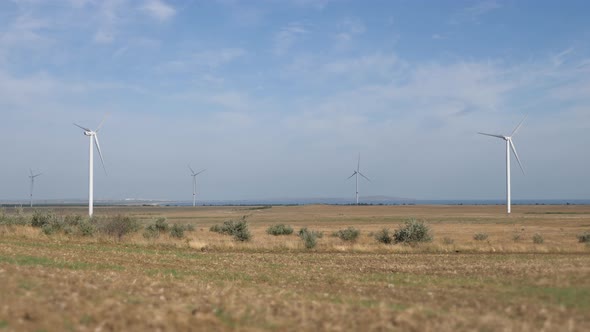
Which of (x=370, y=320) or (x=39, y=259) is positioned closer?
(x=370, y=320)

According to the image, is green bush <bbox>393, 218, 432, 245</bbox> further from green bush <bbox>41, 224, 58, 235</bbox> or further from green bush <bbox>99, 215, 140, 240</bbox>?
green bush <bbox>41, 224, 58, 235</bbox>

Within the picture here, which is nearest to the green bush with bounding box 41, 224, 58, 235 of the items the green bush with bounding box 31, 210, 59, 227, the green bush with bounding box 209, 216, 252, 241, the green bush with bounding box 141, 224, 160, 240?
the green bush with bounding box 31, 210, 59, 227

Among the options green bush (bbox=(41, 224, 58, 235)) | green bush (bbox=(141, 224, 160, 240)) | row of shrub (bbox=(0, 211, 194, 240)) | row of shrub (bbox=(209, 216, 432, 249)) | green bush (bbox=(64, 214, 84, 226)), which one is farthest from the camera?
green bush (bbox=(64, 214, 84, 226))

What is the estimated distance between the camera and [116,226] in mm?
44844

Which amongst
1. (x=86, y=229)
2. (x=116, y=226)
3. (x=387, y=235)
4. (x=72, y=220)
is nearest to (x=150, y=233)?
(x=116, y=226)

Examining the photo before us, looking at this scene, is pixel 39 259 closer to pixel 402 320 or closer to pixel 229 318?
pixel 229 318

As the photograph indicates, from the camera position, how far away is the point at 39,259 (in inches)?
953

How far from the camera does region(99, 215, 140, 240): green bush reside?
145 feet

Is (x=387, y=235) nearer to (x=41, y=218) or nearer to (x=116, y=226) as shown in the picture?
(x=116, y=226)

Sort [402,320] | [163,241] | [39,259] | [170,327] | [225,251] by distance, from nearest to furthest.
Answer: [170,327] → [402,320] → [39,259] → [225,251] → [163,241]

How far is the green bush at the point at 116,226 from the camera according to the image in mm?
44312

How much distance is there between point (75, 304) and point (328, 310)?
18.0 feet

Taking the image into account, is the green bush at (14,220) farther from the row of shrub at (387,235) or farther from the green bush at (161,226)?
the row of shrub at (387,235)

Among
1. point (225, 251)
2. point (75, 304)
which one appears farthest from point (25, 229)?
point (75, 304)
